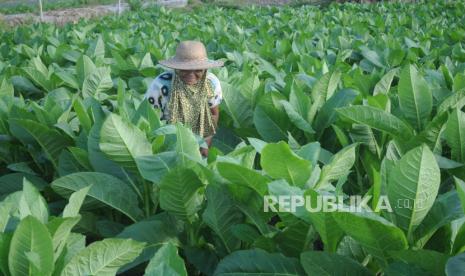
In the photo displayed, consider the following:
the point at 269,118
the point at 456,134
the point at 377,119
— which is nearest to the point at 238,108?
the point at 269,118

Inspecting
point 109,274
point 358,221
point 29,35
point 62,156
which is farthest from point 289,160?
point 29,35

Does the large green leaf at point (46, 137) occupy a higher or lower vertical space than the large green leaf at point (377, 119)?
lower

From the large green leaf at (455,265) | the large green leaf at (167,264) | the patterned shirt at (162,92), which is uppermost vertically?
the large green leaf at (455,265)

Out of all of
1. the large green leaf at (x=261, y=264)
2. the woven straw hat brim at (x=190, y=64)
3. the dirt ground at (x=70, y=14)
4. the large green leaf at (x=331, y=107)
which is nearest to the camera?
the large green leaf at (x=261, y=264)

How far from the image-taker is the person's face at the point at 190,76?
11.1 feet

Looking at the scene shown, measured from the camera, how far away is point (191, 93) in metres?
3.41

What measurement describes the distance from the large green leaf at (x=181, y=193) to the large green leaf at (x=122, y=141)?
0.25 metres

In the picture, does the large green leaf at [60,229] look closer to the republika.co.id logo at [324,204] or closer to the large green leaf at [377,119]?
the republika.co.id logo at [324,204]

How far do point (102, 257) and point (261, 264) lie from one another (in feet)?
1.53

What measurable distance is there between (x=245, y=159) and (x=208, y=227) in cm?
29

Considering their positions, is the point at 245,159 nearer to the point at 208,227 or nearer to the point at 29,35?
the point at 208,227

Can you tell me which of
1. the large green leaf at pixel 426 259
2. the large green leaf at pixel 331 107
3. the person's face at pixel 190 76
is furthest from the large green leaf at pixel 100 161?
the large green leaf at pixel 426 259

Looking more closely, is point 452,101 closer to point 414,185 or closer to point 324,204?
point 414,185

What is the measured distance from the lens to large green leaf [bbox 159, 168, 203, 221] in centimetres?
189
